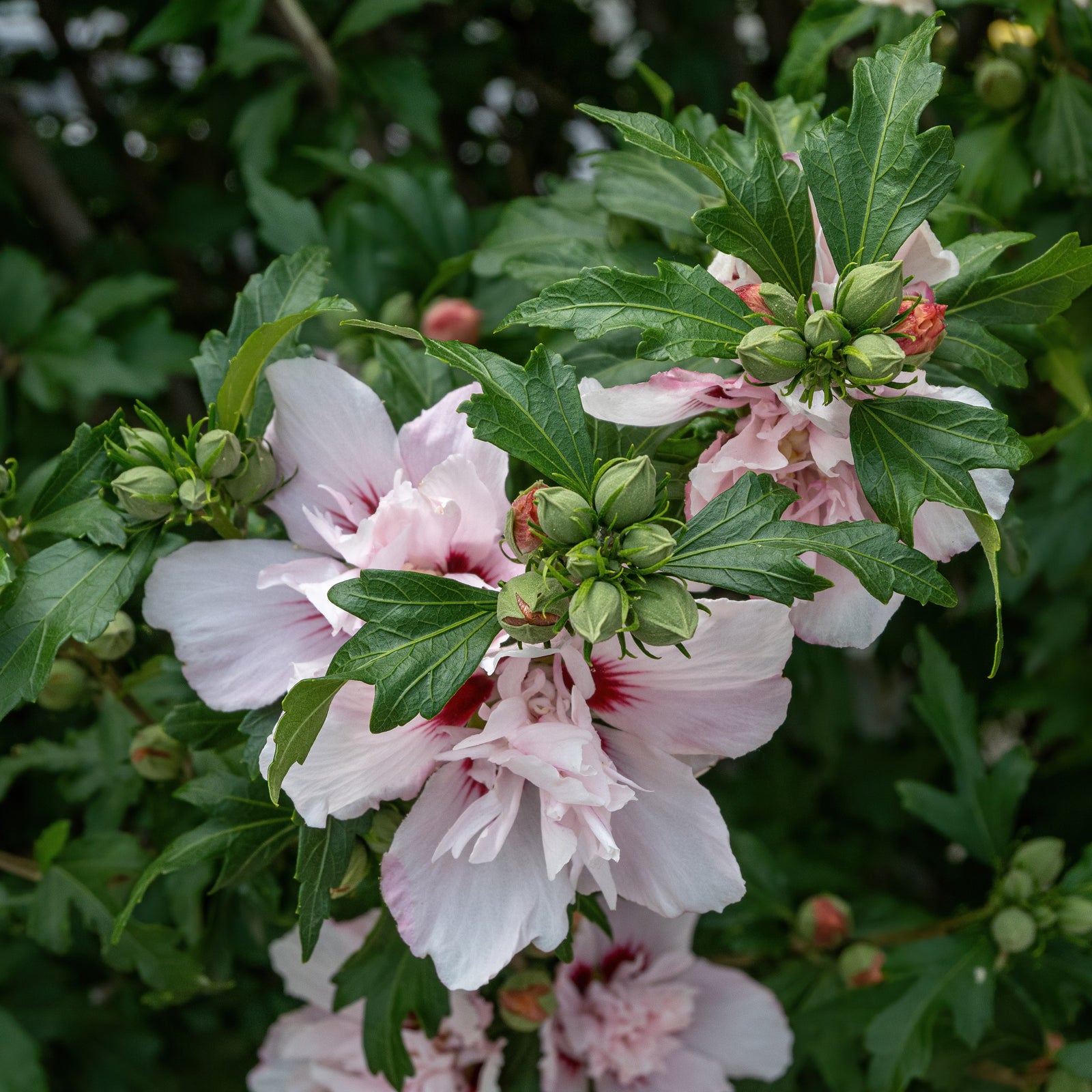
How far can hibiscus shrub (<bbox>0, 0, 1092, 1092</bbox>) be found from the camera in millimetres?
620

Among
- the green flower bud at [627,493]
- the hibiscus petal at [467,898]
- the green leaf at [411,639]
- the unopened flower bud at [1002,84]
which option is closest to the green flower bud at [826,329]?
the green flower bud at [627,493]

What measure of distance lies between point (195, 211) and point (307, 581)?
1244 mm

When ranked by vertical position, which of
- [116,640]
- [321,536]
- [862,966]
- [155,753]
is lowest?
[862,966]

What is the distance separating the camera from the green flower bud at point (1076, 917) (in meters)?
1.09

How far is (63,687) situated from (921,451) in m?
0.78

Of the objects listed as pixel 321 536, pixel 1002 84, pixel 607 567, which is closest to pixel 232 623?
pixel 321 536

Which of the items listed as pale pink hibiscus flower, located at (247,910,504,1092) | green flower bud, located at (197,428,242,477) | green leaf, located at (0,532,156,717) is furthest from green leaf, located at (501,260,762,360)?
pale pink hibiscus flower, located at (247,910,504,1092)

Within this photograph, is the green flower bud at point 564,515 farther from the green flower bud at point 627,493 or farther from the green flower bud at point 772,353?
the green flower bud at point 772,353

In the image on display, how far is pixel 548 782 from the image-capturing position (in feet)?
2.00

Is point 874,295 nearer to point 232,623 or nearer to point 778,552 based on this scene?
point 778,552

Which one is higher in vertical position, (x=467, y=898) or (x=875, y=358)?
(x=875, y=358)

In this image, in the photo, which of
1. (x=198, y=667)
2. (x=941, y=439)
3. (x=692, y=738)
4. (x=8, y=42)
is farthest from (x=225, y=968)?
(x=8, y=42)

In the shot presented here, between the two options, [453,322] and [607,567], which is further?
[453,322]

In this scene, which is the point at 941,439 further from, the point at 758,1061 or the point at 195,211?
the point at 195,211
